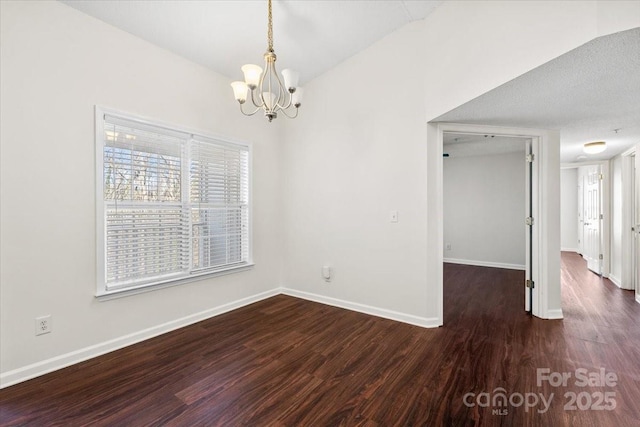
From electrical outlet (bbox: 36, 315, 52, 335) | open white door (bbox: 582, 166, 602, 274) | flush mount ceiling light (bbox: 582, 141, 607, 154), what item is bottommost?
electrical outlet (bbox: 36, 315, 52, 335)

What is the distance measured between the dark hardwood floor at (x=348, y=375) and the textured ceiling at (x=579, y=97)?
6.87ft

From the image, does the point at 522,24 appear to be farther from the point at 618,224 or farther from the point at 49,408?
the point at 618,224

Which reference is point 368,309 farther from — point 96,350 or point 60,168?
point 60,168

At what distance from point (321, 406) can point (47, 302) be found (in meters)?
2.21

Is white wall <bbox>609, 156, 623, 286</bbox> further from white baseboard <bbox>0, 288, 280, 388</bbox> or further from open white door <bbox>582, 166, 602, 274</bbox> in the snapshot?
white baseboard <bbox>0, 288, 280, 388</bbox>

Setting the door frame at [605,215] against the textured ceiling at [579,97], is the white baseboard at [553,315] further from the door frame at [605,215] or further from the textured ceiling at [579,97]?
the door frame at [605,215]

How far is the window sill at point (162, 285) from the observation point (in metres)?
2.41

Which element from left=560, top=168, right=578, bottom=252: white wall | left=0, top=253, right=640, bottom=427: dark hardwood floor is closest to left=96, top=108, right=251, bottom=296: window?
left=0, top=253, right=640, bottom=427: dark hardwood floor

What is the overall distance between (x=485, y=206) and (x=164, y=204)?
6055mm

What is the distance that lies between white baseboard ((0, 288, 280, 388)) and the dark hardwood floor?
0.22 ft

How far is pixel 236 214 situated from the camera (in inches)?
139

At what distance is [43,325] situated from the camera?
211cm

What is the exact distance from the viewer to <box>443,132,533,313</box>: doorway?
5.59 metres

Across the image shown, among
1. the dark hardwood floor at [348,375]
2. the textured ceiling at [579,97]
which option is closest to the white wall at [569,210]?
the textured ceiling at [579,97]
